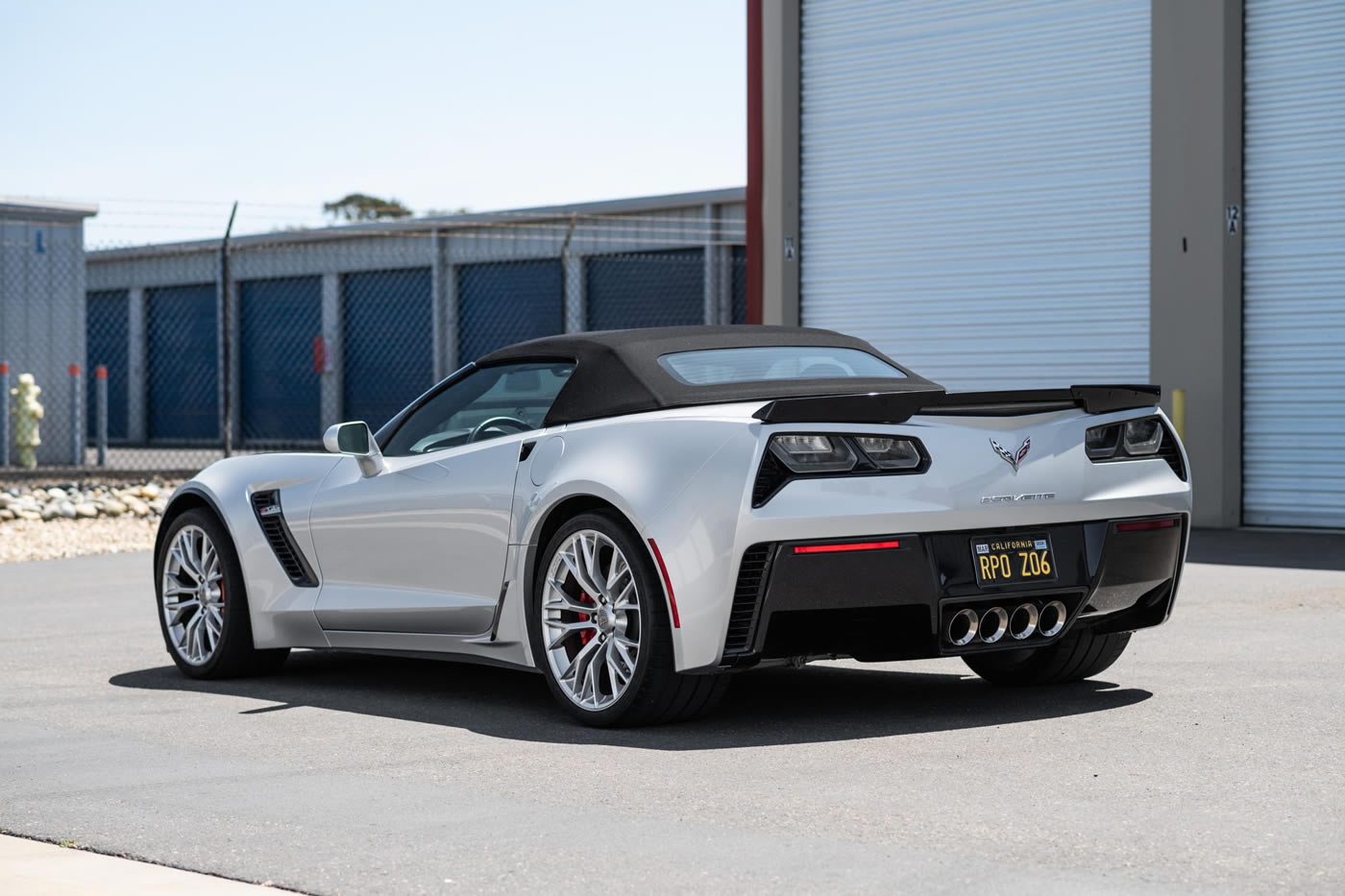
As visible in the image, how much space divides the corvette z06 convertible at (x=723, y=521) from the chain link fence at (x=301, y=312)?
56.6ft

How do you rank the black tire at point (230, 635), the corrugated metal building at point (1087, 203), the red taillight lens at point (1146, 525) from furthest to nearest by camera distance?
the corrugated metal building at point (1087, 203) < the black tire at point (230, 635) < the red taillight lens at point (1146, 525)

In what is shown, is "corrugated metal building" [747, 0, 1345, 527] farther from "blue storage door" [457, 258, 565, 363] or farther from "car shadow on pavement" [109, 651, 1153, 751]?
"blue storage door" [457, 258, 565, 363]

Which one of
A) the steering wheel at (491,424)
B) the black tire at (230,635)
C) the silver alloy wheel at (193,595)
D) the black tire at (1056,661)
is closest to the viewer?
the steering wheel at (491,424)

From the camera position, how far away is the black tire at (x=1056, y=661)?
684 cm

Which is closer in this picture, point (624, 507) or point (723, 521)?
point (723, 521)

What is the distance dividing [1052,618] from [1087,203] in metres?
10.9

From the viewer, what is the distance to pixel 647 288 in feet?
101

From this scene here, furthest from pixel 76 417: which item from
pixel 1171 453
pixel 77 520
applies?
pixel 1171 453

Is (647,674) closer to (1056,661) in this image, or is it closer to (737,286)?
(1056,661)

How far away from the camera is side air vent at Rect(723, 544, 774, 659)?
5.64m

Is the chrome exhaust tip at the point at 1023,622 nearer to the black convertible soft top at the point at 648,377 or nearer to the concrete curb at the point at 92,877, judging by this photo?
the black convertible soft top at the point at 648,377

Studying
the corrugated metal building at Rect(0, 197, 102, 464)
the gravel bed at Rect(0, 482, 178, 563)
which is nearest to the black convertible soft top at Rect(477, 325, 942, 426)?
the gravel bed at Rect(0, 482, 178, 563)

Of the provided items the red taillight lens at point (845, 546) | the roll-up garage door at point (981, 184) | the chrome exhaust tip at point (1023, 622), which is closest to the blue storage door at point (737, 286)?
the roll-up garage door at point (981, 184)

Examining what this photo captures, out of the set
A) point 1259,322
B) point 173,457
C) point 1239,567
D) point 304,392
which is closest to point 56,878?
point 1239,567
